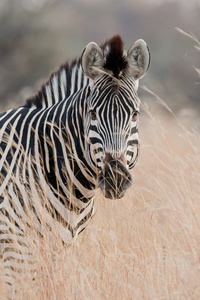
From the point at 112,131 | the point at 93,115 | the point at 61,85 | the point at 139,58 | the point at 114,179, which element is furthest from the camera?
the point at 61,85

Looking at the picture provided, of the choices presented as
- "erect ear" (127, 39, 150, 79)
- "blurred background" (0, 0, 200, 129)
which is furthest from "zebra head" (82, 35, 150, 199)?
"blurred background" (0, 0, 200, 129)

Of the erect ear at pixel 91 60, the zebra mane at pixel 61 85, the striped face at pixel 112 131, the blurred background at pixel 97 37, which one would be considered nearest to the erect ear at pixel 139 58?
the striped face at pixel 112 131

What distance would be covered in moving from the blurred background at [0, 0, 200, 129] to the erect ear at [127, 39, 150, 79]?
18869 mm

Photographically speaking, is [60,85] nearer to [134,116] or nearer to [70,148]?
[70,148]

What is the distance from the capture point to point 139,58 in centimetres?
457

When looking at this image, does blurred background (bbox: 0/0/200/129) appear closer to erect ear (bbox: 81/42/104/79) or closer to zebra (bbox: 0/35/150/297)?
zebra (bbox: 0/35/150/297)

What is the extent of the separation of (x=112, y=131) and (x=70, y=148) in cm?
59

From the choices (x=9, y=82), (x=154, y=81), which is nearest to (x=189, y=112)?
(x=154, y=81)

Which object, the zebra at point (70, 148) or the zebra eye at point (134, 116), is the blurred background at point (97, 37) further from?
the zebra eye at point (134, 116)

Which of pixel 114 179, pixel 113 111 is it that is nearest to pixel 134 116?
pixel 113 111

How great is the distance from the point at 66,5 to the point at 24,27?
4.53 m

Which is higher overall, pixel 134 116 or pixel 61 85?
pixel 61 85

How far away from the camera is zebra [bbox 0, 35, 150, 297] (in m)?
4.23

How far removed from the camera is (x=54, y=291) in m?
4.12
